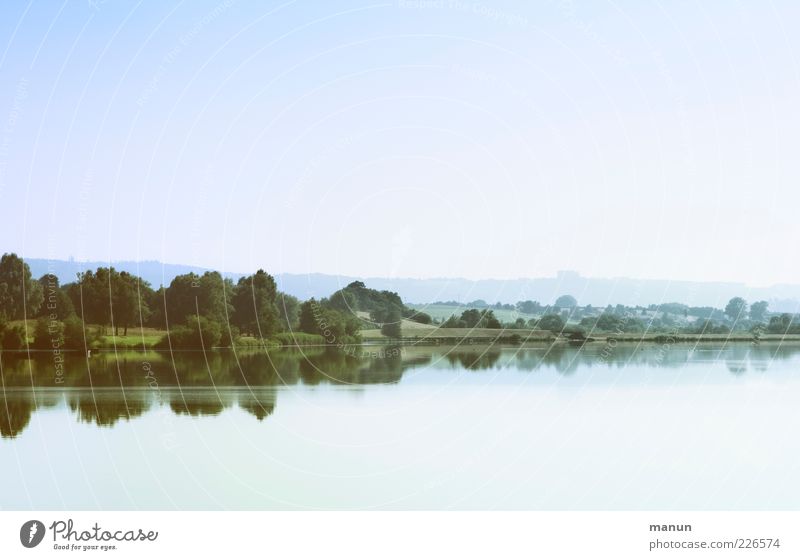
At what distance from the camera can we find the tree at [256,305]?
135ft

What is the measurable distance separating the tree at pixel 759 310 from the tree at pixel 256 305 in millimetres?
19424

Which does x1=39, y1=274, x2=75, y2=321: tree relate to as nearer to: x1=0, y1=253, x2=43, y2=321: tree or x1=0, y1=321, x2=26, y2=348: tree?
x1=0, y1=253, x2=43, y2=321: tree

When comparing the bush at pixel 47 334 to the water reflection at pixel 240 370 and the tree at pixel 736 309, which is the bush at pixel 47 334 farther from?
the tree at pixel 736 309

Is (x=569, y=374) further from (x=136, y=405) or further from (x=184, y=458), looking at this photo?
(x=184, y=458)

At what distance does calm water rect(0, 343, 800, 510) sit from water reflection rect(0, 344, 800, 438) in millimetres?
151

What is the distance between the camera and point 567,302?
134 ft

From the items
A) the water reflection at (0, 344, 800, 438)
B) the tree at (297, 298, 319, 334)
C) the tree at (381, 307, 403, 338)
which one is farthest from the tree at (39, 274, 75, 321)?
the tree at (381, 307, 403, 338)

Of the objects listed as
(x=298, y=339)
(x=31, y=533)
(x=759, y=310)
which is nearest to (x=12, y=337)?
(x=298, y=339)

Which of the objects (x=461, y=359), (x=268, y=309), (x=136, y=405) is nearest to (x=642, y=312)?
(x=461, y=359)

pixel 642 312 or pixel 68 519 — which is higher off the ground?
pixel 642 312

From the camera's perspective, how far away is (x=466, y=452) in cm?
2144

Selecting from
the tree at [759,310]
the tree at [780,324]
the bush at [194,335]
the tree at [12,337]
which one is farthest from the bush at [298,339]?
the tree at [780,324]

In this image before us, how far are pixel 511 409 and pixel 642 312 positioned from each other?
1795 centimetres

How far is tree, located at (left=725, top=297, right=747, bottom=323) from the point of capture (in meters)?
39.9
